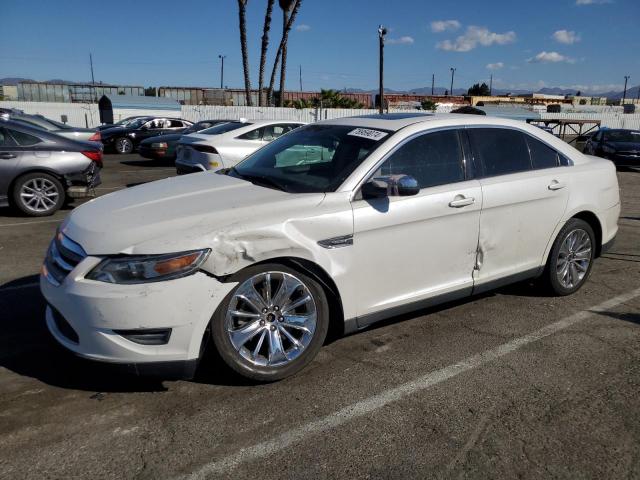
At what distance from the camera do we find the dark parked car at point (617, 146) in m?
17.2

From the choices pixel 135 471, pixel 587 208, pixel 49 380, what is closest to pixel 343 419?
pixel 135 471

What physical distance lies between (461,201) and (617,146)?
16154 millimetres

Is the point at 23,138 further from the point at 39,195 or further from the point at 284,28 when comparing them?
the point at 284,28

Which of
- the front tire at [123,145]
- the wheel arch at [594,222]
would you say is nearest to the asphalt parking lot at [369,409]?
the wheel arch at [594,222]

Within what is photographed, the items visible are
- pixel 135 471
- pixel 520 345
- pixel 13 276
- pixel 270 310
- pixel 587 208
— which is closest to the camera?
pixel 135 471

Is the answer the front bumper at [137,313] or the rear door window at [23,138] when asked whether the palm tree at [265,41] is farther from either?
the front bumper at [137,313]

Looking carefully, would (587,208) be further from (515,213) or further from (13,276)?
(13,276)

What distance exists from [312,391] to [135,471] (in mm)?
1114

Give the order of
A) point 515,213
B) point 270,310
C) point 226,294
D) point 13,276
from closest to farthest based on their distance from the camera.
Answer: point 226,294 → point 270,310 → point 515,213 → point 13,276

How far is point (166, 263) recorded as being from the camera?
2.96 metres

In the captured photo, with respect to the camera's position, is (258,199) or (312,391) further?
(258,199)

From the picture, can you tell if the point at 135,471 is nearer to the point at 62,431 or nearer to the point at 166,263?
the point at 62,431

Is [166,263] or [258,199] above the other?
[258,199]


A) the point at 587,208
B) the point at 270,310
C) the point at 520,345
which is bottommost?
the point at 520,345
